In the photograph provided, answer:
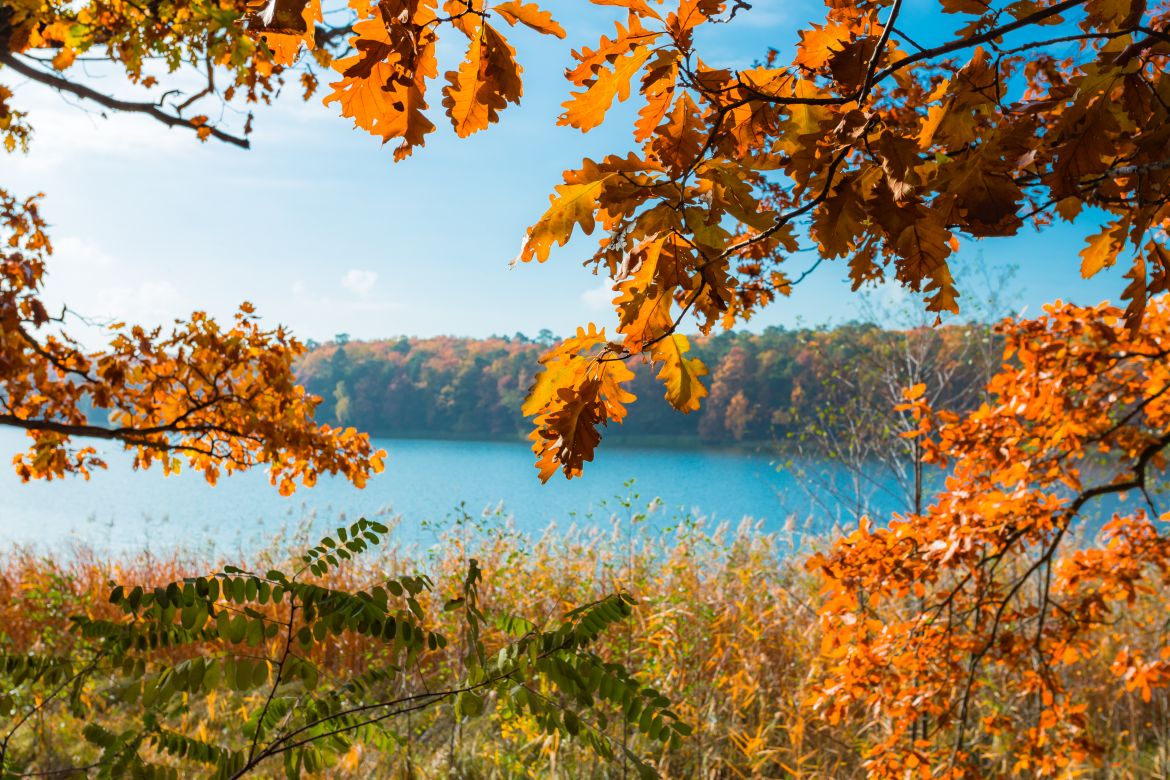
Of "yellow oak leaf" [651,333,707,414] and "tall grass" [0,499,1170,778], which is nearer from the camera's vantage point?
"yellow oak leaf" [651,333,707,414]

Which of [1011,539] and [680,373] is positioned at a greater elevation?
[680,373]

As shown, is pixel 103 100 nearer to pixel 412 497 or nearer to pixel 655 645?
pixel 655 645

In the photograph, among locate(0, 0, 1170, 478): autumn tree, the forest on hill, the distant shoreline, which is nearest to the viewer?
locate(0, 0, 1170, 478): autumn tree

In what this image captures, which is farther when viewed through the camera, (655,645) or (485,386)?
(485,386)

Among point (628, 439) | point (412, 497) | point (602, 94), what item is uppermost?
point (602, 94)

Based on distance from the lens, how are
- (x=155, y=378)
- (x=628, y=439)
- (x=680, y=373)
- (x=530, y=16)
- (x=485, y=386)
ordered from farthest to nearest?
(x=485, y=386) < (x=628, y=439) < (x=155, y=378) < (x=680, y=373) < (x=530, y=16)

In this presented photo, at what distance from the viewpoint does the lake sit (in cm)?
599

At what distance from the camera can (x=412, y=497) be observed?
44.7 feet

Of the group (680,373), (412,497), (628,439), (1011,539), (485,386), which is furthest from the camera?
(485,386)

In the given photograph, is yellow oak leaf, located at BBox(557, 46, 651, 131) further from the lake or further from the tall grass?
the lake

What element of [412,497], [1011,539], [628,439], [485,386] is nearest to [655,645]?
[1011,539]

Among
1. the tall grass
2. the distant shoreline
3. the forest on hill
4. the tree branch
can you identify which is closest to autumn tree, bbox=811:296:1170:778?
the tall grass

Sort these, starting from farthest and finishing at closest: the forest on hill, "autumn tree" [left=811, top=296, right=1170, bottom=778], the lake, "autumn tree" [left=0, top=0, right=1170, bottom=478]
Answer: the forest on hill → the lake → "autumn tree" [left=811, top=296, right=1170, bottom=778] → "autumn tree" [left=0, top=0, right=1170, bottom=478]

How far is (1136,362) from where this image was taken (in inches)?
104
